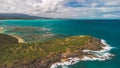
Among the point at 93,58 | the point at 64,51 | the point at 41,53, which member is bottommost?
the point at 93,58

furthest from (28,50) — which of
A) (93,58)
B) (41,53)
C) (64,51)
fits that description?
Result: (93,58)

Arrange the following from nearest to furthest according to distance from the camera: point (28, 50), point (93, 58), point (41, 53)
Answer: point (41, 53) < point (28, 50) < point (93, 58)

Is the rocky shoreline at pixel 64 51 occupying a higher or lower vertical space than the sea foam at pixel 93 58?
higher

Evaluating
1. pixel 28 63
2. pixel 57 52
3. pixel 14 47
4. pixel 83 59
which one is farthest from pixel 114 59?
pixel 14 47

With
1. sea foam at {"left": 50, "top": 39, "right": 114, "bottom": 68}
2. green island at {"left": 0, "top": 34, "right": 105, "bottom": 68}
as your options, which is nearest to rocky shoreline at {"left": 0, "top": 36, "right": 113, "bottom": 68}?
green island at {"left": 0, "top": 34, "right": 105, "bottom": 68}

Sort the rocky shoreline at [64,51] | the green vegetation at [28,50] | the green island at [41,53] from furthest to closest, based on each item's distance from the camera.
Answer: the green vegetation at [28,50] < the rocky shoreline at [64,51] < the green island at [41,53]

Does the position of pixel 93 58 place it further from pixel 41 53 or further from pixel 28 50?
pixel 28 50

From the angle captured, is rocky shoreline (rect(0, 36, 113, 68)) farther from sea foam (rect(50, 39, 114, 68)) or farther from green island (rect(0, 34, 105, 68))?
sea foam (rect(50, 39, 114, 68))

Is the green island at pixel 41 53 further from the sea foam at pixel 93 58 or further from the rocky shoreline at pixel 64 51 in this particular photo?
the sea foam at pixel 93 58

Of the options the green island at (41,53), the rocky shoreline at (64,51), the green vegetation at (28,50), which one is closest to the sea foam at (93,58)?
the rocky shoreline at (64,51)
